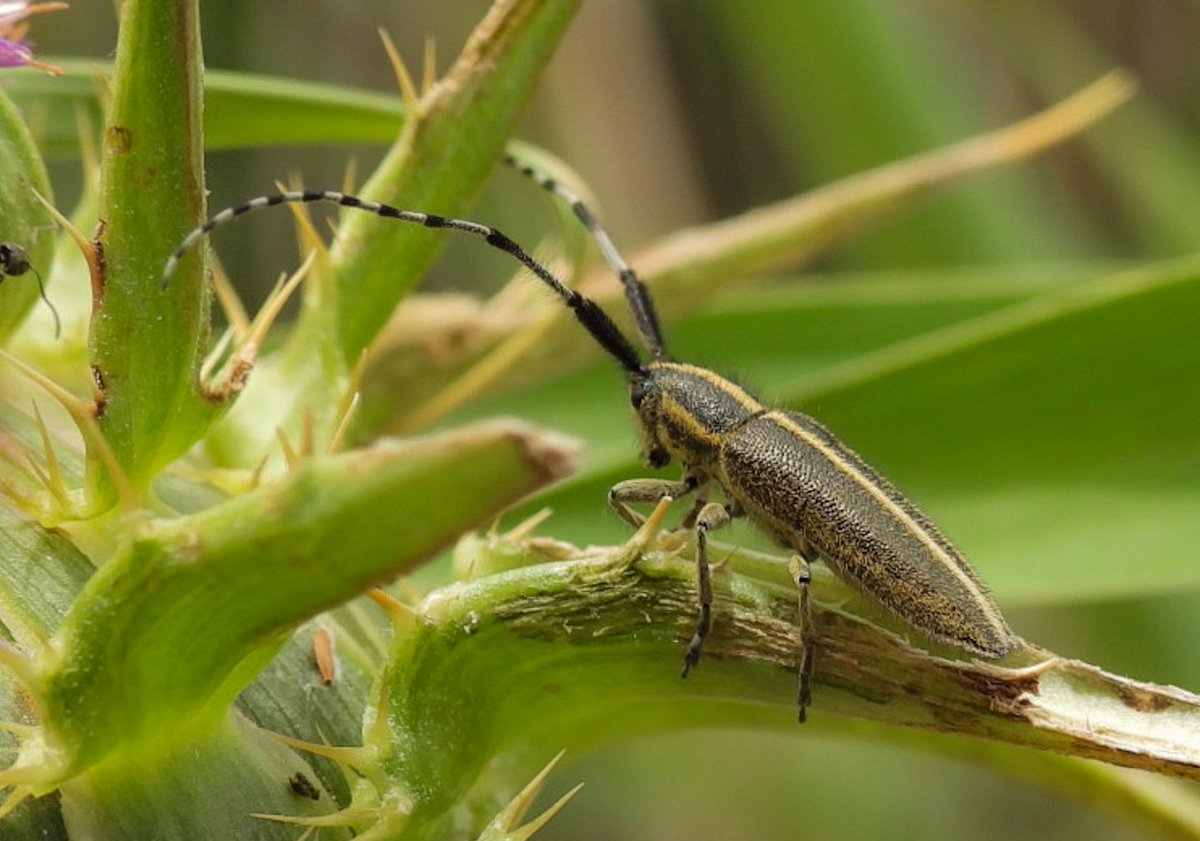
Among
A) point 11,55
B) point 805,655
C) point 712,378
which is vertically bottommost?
point 805,655

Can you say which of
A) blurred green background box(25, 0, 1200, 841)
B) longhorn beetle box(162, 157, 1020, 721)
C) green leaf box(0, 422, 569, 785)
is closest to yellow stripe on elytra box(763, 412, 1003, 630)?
longhorn beetle box(162, 157, 1020, 721)

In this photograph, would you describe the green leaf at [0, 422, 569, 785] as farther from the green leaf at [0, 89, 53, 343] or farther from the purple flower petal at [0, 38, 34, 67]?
the purple flower petal at [0, 38, 34, 67]

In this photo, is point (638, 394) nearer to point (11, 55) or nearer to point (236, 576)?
point (11, 55)

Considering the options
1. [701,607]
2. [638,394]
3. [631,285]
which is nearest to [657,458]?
[638,394]

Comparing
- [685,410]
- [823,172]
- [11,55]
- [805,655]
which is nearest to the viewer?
[805,655]

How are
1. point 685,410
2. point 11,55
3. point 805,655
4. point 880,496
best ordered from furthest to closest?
point 685,410 → point 880,496 → point 11,55 → point 805,655

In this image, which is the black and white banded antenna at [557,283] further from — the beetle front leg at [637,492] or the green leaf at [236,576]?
the green leaf at [236,576]

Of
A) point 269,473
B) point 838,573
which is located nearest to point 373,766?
point 269,473

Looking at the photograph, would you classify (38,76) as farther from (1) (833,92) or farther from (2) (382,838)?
(1) (833,92)
